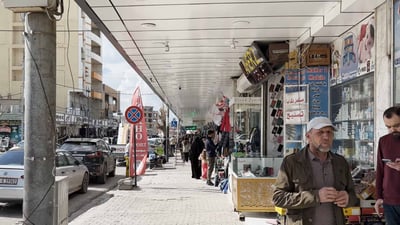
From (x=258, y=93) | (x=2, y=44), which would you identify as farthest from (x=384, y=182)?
(x=2, y=44)

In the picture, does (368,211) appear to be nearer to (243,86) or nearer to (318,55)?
(318,55)

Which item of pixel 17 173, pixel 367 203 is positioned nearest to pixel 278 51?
pixel 367 203

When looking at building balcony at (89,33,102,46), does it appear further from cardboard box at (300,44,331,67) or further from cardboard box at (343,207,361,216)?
cardboard box at (343,207,361,216)

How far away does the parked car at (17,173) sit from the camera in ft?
33.3

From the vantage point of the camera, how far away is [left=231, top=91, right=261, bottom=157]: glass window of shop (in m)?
14.6

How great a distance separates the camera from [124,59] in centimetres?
1335

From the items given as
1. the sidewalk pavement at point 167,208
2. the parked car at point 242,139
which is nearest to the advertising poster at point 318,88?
the sidewalk pavement at point 167,208

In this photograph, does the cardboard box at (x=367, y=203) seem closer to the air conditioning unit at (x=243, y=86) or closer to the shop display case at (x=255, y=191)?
the shop display case at (x=255, y=191)

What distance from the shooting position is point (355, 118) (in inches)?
320

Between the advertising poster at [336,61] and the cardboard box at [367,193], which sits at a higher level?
the advertising poster at [336,61]

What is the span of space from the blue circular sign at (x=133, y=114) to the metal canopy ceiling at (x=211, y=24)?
2070 millimetres

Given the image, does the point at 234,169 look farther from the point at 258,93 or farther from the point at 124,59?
the point at 258,93

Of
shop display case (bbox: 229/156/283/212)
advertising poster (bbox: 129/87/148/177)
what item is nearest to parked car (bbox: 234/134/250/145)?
advertising poster (bbox: 129/87/148/177)

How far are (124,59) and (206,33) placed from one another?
4261 millimetres
